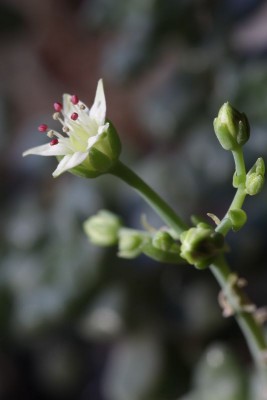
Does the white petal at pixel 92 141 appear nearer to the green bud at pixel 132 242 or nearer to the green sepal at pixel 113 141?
the green sepal at pixel 113 141

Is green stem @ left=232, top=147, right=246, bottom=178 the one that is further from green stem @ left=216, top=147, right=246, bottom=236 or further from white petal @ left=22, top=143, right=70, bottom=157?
white petal @ left=22, top=143, right=70, bottom=157

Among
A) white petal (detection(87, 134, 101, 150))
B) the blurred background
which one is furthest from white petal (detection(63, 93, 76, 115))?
the blurred background

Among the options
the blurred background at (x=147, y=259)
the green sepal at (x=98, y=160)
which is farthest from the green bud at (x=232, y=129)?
the blurred background at (x=147, y=259)

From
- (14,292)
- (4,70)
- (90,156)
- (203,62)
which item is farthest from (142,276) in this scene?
(4,70)

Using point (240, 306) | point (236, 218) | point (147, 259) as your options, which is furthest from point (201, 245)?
point (147, 259)

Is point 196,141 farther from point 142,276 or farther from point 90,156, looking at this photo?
point 90,156

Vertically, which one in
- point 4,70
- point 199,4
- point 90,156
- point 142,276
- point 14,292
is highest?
point 4,70
